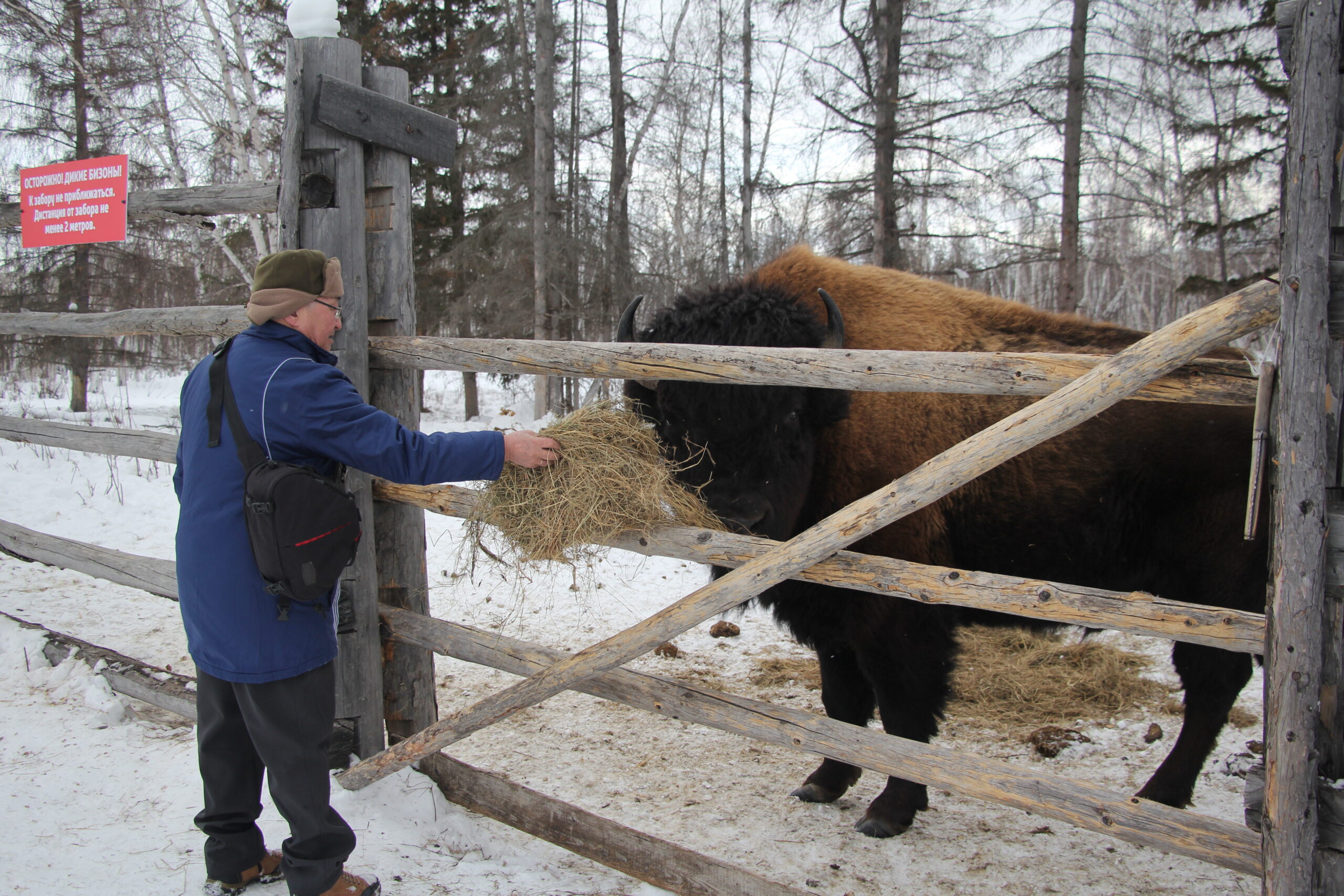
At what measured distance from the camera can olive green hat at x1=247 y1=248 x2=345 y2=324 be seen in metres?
2.38

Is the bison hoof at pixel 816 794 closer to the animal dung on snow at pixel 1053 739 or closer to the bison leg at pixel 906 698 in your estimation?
the bison leg at pixel 906 698

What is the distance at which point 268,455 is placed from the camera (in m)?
2.28

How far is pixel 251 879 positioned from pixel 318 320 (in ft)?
6.07

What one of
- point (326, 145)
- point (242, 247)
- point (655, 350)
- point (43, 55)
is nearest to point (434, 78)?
point (242, 247)

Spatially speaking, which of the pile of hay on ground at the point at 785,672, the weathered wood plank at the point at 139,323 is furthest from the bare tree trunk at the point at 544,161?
the pile of hay on ground at the point at 785,672

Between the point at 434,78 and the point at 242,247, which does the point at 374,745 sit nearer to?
the point at 242,247

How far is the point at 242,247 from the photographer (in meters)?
16.6

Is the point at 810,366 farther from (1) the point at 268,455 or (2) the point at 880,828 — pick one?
(2) the point at 880,828

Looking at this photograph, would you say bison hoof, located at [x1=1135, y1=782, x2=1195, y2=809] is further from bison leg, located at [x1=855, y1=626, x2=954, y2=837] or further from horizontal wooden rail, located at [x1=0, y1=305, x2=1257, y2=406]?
horizontal wooden rail, located at [x1=0, y1=305, x2=1257, y2=406]

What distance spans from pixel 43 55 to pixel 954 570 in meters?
17.9

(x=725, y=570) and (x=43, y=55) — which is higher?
(x=43, y=55)

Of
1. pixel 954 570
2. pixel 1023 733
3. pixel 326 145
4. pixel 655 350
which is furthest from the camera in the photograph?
pixel 1023 733

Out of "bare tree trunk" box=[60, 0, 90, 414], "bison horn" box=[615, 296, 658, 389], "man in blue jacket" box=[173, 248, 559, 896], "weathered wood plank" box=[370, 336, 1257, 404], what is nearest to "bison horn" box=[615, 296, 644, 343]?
"bison horn" box=[615, 296, 658, 389]

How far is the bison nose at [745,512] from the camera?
2854 millimetres
